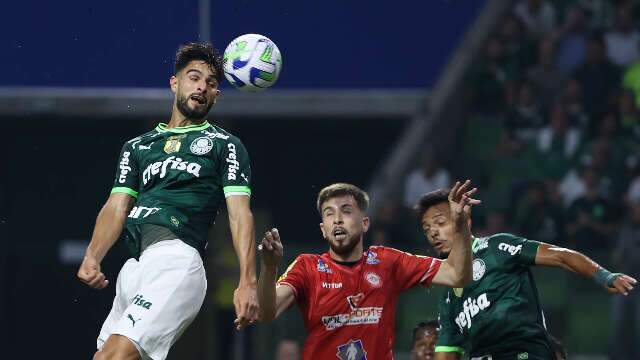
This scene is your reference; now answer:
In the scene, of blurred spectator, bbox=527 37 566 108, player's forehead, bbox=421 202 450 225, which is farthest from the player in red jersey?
blurred spectator, bbox=527 37 566 108

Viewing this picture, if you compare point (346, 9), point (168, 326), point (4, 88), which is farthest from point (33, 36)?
point (168, 326)

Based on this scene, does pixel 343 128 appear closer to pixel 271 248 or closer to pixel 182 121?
pixel 182 121

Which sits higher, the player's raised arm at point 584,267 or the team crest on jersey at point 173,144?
the team crest on jersey at point 173,144

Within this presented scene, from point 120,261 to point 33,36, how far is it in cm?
519

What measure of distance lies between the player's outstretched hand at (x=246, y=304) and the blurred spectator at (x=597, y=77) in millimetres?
10855

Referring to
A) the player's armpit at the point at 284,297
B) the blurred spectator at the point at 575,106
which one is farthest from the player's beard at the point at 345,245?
the blurred spectator at the point at 575,106

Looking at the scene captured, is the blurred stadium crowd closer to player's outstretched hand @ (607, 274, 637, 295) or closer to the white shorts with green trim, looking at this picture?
player's outstretched hand @ (607, 274, 637, 295)

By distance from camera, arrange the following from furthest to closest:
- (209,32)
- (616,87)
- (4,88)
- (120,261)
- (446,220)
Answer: (120,261), (616,87), (4,88), (209,32), (446,220)

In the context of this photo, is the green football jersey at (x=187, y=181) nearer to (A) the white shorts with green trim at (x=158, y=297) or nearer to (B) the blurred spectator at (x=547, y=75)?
(A) the white shorts with green trim at (x=158, y=297)

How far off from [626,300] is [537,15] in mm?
4989

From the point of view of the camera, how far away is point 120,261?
62.7 ft

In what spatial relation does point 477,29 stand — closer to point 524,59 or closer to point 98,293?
point 524,59

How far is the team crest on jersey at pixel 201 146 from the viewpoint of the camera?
25.8 ft

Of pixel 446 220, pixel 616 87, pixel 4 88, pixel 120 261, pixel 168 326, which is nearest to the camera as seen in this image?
pixel 168 326
